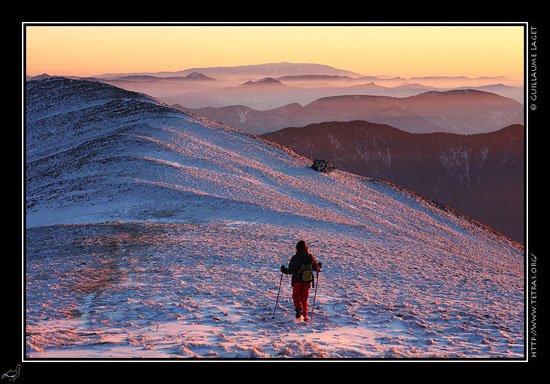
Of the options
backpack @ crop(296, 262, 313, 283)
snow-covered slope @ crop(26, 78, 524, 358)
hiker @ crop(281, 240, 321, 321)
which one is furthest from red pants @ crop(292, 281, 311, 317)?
snow-covered slope @ crop(26, 78, 524, 358)

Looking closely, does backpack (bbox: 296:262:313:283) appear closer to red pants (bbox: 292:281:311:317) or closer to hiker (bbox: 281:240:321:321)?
hiker (bbox: 281:240:321:321)

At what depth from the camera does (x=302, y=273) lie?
16406 mm

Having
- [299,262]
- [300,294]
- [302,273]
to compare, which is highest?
[299,262]

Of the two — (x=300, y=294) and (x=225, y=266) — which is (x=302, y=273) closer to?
(x=300, y=294)

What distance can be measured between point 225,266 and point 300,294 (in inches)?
241

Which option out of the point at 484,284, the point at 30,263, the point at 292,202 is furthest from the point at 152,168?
the point at 484,284

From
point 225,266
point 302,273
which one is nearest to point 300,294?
point 302,273

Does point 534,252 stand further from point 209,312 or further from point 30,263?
point 30,263

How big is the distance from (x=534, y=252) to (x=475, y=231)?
39743 millimetres

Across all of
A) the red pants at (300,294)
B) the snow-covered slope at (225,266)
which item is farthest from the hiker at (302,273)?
the snow-covered slope at (225,266)

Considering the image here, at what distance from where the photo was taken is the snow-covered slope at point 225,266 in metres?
15.2

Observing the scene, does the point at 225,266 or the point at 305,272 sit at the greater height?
the point at 305,272

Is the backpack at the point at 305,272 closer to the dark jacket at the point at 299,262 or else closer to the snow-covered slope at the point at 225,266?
the dark jacket at the point at 299,262

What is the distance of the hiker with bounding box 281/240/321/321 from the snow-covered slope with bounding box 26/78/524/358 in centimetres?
44
